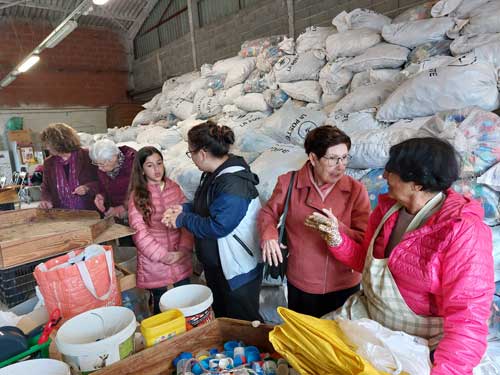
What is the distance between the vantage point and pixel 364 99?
8.05 ft

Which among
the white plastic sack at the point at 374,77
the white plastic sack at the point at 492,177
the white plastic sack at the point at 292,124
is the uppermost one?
the white plastic sack at the point at 374,77

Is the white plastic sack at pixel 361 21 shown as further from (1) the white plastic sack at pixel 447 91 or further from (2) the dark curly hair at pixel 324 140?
(2) the dark curly hair at pixel 324 140

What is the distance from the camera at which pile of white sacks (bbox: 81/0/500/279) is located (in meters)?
1.64

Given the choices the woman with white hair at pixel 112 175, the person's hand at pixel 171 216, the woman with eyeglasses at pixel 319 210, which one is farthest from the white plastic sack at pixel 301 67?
the person's hand at pixel 171 216

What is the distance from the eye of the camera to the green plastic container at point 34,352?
36.2 inches

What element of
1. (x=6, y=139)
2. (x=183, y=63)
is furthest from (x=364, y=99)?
(x=6, y=139)

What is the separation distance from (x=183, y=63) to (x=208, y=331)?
22.4 feet

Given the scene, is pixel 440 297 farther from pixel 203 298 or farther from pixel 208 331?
pixel 203 298

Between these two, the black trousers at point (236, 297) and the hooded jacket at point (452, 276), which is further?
the black trousers at point (236, 297)

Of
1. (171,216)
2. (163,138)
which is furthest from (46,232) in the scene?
(163,138)

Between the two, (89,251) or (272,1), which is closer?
(89,251)

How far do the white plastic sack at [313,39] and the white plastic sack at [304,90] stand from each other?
41cm

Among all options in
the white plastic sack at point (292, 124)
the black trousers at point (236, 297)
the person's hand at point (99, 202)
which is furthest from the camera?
the white plastic sack at point (292, 124)

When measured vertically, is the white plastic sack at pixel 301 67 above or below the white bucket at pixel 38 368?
above
